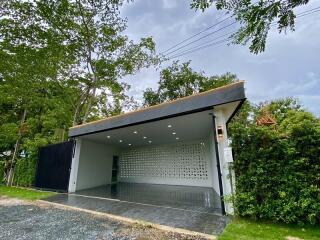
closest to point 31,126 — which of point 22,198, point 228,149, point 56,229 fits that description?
point 22,198

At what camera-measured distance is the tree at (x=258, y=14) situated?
3975mm

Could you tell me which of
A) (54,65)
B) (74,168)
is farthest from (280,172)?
(54,65)

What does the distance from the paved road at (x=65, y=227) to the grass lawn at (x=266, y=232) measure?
0.77 metres

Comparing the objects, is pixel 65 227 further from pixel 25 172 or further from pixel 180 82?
pixel 180 82

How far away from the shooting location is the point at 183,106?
6125 mm

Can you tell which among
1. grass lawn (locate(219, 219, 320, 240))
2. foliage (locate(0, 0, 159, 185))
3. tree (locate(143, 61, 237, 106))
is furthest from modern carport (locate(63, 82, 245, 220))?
tree (locate(143, 61, 237, 106))

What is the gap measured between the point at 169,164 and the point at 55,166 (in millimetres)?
6810

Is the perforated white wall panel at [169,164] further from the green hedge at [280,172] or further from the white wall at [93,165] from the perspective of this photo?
the green hedge at [280,172]

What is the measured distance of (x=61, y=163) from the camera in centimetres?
1040

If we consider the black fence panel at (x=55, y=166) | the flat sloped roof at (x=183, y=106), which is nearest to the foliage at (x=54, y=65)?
the black fence panel at (x=55, y=166)

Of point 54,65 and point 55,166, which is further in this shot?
point 54,65

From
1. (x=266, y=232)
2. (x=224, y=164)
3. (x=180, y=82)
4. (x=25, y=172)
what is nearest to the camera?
(x=266, y=232)

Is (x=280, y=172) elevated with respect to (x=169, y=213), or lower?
elevated

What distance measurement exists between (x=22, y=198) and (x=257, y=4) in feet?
35.2
